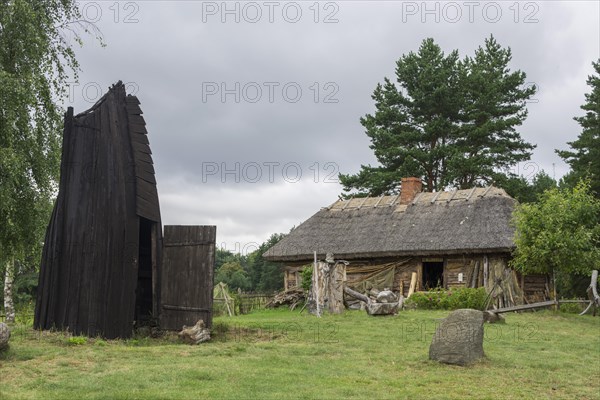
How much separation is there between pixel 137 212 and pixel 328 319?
23.5ft

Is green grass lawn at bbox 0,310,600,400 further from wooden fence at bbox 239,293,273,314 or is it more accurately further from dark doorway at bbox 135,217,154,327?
wooden fence at bbox 239,293,273,314

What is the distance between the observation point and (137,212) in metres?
13.3

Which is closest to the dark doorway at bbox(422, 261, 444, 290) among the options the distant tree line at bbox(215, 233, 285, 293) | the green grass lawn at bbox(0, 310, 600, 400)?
the green grass lawn at bbox(0, 310, 600, 400)

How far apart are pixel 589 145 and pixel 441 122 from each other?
26.8ft

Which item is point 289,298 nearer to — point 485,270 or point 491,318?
point 485,270

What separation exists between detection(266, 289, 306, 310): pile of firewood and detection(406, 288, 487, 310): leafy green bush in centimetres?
574

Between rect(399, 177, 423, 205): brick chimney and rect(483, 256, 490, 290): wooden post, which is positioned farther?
rect(399, 177, 423, 205): brick chimney

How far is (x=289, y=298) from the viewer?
28.3 meters

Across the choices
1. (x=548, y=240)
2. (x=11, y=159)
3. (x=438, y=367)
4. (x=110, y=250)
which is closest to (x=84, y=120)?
(x=11, y=159)

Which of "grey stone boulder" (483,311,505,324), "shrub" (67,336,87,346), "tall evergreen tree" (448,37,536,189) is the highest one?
"tall evergreen tree" (448,37,536,189)

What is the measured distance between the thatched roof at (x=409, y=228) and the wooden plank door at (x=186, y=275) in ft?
45.1

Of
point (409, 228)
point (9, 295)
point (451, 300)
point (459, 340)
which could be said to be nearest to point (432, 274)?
point (409, 228)

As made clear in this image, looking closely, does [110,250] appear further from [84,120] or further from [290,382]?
[290,382]

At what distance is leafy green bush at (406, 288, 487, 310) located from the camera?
22781 mm
